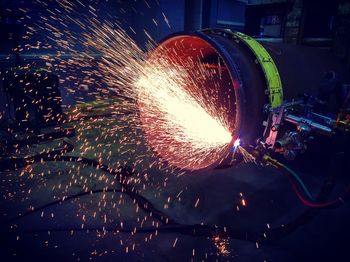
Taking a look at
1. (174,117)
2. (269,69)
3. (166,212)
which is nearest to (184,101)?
(174,117)

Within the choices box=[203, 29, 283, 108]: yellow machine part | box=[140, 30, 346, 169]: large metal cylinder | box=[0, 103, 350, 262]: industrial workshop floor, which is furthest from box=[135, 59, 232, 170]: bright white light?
box=[203, 29, 283, 108]: yellow machine part

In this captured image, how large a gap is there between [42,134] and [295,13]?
233 inches

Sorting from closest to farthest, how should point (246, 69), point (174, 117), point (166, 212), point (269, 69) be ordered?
point (246, 69), point (269, 69), point (166, 212), point (174, 117)

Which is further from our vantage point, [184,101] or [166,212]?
[184,101]

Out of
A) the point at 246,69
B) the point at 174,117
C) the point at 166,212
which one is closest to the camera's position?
the point at 246,69

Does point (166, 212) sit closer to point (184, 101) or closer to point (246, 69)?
point (246, 69)

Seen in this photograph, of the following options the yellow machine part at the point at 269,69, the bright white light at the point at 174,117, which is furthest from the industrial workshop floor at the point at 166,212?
the yellow machine part at the point at 269,69

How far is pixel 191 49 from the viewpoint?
5211 mm

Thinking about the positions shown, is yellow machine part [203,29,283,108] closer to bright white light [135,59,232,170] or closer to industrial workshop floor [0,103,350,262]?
bright white light [135,59,232,170]

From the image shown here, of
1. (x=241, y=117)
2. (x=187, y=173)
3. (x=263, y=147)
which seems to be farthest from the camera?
(x=187, y=173)

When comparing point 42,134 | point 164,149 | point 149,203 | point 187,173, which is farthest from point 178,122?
point 42,134

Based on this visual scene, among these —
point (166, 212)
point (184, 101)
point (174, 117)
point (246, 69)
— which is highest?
point (246, 69)

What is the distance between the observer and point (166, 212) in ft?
12.4

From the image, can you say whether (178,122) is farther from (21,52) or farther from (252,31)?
(21,52)
